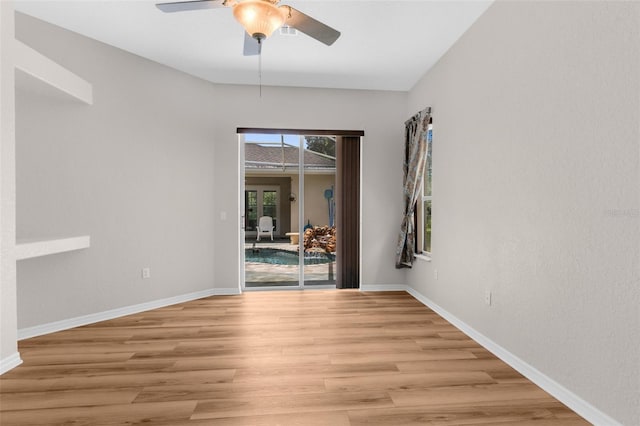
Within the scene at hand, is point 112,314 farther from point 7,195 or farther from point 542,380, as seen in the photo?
point 542,380

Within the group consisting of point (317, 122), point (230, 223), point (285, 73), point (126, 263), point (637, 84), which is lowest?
point (126, 263)

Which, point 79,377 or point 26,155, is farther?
point 26,155

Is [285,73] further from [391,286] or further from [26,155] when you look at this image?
[391,286]

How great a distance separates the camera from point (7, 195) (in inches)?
96.8

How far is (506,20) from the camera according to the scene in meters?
2.63

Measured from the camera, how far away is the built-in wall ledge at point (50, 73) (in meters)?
2.55

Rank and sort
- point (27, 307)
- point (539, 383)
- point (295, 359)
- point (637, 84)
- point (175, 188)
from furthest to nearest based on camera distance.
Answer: point (175, 188)
point (27, 307)
point (295, 359)
point (539, 383)
point (637, 84)

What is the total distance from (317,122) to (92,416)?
389 centimetres

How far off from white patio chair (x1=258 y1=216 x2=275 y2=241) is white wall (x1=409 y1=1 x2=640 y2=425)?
2.63 meters

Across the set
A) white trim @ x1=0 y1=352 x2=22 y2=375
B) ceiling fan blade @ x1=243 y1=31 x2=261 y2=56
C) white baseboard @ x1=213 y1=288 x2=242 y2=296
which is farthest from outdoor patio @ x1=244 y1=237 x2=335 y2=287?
ceiling fan blade @ x1=243 y1=31 x2=261 y2=56

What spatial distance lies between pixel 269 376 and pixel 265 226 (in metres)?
2.86

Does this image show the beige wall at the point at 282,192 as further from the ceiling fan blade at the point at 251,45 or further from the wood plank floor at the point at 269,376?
the ceiling fan blade at the point at 251,45

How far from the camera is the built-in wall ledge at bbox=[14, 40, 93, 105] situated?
2555 mm

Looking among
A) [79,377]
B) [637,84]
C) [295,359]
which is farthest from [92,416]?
[637,84]
